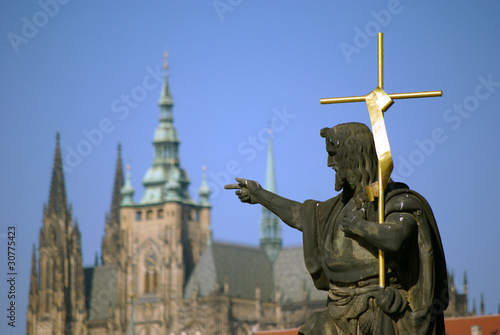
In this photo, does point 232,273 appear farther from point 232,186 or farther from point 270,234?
point 232,186

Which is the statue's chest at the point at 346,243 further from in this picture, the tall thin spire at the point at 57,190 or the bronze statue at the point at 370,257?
the tall thin spire at the point at 57,190

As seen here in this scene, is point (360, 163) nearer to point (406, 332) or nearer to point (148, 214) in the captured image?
point (406, 332)

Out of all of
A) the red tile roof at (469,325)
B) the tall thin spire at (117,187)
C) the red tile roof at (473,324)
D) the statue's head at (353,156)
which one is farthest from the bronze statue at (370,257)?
the tall thin spire at (117,187)

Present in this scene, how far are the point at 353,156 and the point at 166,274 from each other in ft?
381

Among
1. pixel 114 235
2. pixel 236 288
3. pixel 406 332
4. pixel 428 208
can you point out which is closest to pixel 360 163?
pixel 428 208

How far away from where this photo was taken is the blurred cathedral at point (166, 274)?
121562mm

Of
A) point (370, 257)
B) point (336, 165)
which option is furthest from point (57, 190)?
point (370, 257)

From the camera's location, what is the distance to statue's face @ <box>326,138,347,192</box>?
308 inches

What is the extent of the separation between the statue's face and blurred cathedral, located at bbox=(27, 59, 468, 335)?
111347 millimetres

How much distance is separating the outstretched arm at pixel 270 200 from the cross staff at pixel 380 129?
702 mm

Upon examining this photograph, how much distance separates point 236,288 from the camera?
12350 cm

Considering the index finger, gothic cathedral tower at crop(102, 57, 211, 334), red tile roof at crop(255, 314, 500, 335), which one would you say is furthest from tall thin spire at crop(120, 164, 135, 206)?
the index finger

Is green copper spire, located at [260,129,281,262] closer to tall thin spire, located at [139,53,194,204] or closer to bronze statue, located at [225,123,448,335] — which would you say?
tall thin spire, located at [139,53,194,204]

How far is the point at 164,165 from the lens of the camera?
129500 millimetres
